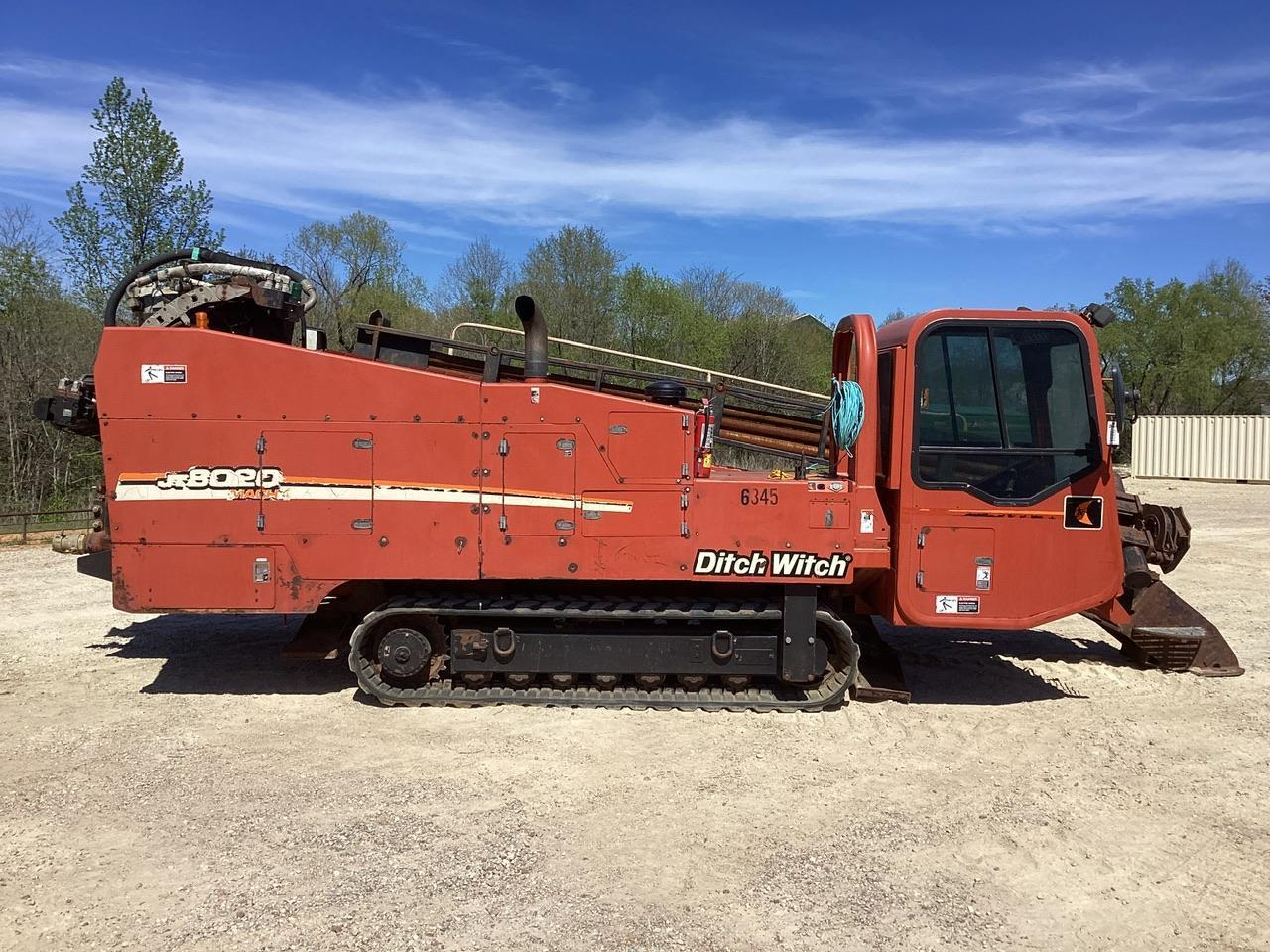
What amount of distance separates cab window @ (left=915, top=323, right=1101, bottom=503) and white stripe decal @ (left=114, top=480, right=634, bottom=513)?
80.4 inches

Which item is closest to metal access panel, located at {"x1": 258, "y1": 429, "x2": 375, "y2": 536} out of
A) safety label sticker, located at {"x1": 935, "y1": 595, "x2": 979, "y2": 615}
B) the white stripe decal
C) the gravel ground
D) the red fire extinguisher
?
the white stripe decal

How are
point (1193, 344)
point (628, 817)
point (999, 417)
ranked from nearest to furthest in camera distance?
1. point (628, 817)
2. point (999, 417)
3. point (1193, 344)

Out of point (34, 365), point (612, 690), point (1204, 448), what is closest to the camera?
point (612, 690)

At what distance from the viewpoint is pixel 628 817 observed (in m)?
4.32

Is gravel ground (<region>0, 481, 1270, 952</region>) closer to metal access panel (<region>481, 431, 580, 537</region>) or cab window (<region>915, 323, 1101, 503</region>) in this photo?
metal access panel (<region>481, 431, 580, 537</region>)

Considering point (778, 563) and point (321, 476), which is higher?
point (321, 476)

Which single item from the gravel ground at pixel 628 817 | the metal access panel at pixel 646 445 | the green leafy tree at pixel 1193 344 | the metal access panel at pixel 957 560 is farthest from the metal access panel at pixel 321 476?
the green leafy tree at pixel 1193 344

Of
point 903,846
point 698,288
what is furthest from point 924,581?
point 698,288

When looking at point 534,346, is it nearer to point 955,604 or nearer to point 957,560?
point 957,560

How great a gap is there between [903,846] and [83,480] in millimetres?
21580

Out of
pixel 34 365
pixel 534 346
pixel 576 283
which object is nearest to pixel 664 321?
pixel 576 283

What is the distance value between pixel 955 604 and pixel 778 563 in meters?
1.18

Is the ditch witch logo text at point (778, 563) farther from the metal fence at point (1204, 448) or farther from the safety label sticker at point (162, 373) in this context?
the metal fence at point (1204, 448)

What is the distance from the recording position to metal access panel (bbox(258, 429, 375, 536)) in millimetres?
5461
